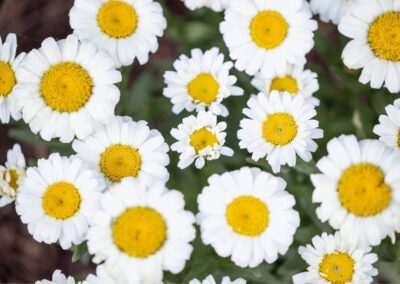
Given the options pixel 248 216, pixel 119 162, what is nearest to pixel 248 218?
pixel 248 216

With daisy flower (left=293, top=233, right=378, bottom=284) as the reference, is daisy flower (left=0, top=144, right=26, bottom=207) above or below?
below

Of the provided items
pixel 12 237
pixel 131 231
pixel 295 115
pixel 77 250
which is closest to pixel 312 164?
pixel 295 115

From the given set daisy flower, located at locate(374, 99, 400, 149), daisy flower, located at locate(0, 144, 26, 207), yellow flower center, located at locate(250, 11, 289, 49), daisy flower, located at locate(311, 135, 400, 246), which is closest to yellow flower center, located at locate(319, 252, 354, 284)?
daisy flower, located at locate(311, 135, 400, 246)

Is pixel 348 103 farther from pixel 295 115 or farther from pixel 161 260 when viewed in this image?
pixel 161 260

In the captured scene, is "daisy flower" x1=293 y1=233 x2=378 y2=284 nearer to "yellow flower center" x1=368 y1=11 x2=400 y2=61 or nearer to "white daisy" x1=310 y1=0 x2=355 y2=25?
"yellow flower center" x1=368 y1=11 x2=400 y2=61

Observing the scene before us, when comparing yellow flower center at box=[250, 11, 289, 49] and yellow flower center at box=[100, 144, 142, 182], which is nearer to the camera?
yellow flower center at box=[100, 144, 142, 182]

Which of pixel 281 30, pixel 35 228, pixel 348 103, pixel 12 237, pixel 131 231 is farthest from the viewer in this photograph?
pixel 12 237

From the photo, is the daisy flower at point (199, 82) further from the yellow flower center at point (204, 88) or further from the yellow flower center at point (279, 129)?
the yellow flower center at point (279, 129)

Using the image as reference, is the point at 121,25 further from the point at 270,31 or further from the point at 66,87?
the point at 270,31
